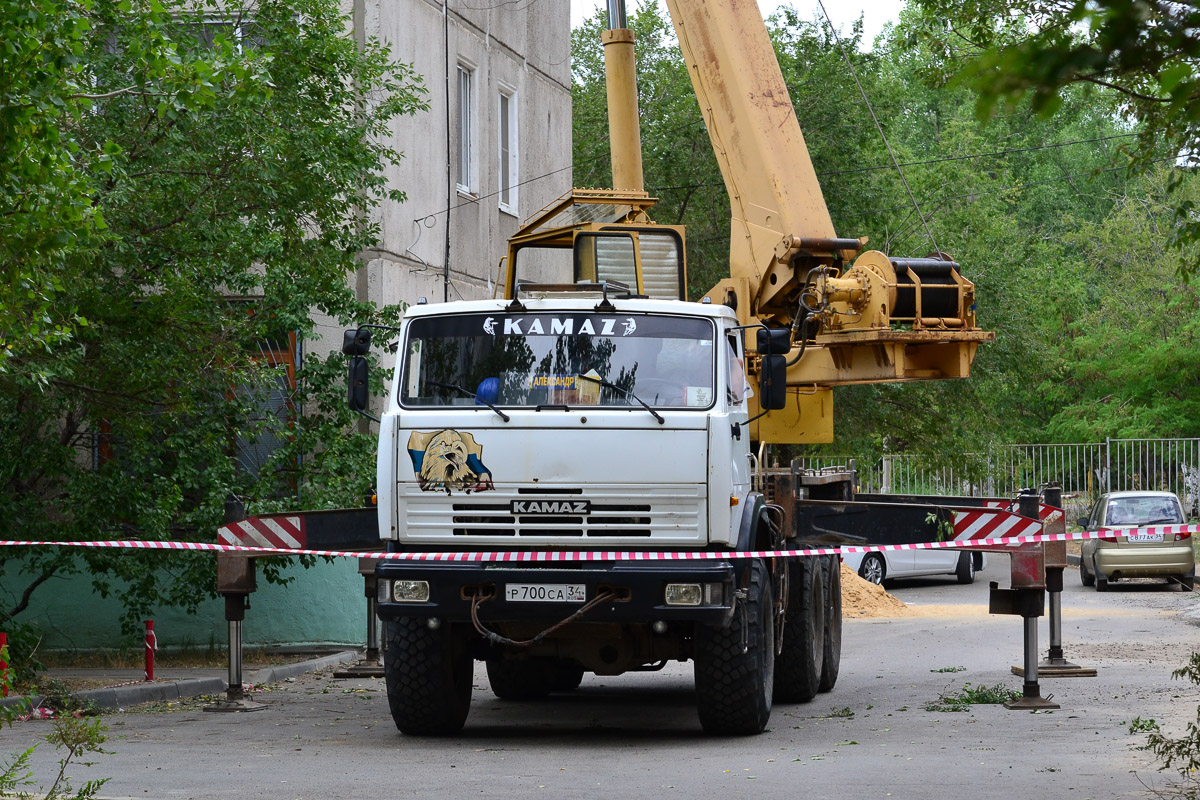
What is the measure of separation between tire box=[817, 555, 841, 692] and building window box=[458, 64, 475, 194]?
9.40 meters

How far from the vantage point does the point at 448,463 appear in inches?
364

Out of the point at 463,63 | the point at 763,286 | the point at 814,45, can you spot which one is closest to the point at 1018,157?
the point at 814,45

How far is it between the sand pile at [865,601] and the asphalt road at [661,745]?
24.3ft

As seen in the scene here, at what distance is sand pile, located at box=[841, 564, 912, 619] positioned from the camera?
22.3 m

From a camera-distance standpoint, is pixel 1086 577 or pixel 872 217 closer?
pixel 1086 577

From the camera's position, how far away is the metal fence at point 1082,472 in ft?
113

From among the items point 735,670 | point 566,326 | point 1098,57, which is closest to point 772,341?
point 566,326

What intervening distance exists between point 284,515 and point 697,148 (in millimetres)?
22002

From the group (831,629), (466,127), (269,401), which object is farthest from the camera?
(466,127)

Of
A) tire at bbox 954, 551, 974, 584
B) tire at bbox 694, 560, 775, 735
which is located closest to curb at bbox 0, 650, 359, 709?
tire at bbox 694, 560, 775, 735

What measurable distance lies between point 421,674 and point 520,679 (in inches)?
112

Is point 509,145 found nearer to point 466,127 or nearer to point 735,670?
point 466,127

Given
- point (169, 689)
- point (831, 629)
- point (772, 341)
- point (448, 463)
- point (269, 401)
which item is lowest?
point (169, 689)

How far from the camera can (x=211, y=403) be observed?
45.0 feet
